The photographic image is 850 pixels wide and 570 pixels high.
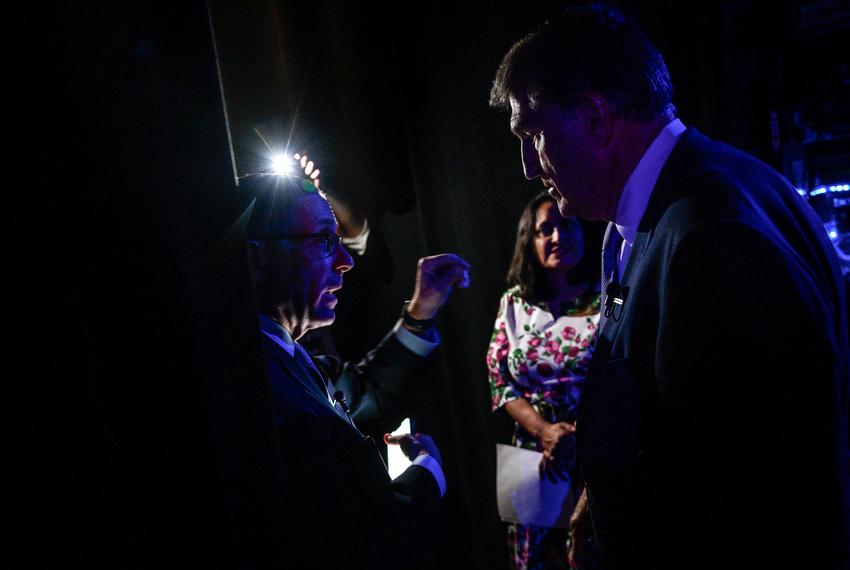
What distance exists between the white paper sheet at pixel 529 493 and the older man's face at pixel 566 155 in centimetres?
138

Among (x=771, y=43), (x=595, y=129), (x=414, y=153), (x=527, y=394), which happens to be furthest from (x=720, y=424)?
(x=414, y=153)

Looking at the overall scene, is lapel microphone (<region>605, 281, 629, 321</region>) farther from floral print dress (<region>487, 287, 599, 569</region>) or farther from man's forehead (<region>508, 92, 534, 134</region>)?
floral print dress (<region>487, 287, 599, 569</region>)

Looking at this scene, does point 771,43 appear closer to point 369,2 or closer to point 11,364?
point 369,2

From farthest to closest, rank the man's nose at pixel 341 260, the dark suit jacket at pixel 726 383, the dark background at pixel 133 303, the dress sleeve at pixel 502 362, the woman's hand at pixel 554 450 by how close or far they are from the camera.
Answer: the dress sleeve at pixel 502 362
the woman's hand at pixel 554 450
the man's nose at pixel 341 260
the dark suit jacket at pixel 726 383
the dark background at pixel 133 303

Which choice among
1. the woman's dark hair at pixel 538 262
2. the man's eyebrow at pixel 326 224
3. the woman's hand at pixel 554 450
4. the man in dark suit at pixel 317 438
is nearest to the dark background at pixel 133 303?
the man in dark suit at pixel 317 438

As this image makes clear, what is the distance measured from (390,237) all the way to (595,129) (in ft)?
6.19

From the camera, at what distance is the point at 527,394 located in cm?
227

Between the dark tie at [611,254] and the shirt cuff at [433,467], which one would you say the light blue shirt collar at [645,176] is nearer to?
the dark tie at [611,254]

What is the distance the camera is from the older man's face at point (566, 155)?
3.72 ft

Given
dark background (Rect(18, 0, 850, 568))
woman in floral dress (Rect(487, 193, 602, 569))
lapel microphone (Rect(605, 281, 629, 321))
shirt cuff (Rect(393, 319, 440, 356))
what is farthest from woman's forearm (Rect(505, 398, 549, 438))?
dark background (Rect(18, 0, 850, 568))

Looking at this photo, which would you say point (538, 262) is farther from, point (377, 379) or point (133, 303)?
point (133, 303)

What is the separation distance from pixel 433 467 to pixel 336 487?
0.36m

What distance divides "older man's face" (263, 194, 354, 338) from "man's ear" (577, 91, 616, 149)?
0.69 metres

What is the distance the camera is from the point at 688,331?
78 centimetres
